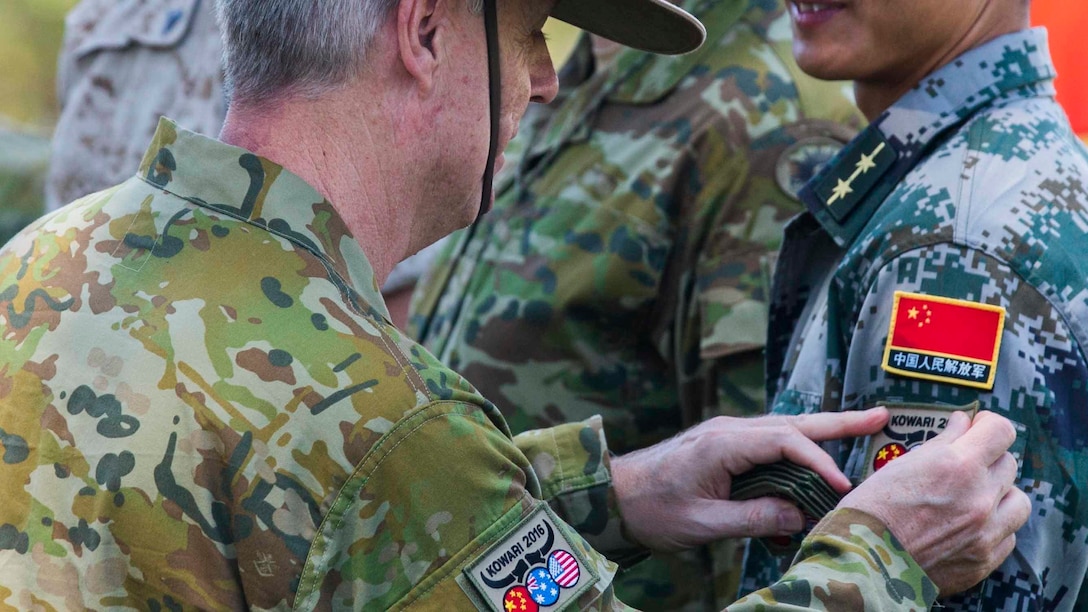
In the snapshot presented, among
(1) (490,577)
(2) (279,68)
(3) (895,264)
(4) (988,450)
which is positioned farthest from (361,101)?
(4) (988,450)

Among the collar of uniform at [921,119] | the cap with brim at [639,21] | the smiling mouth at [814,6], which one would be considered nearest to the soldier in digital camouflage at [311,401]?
the cap with brim at [639,21]

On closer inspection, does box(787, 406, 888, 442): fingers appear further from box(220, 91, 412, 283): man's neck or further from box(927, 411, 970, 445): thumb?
box(220, 91, 412, 283): man's neck

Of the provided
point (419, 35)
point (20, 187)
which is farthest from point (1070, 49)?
point (20, 187)

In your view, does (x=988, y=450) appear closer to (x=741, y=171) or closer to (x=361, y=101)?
(x=361, y=101)

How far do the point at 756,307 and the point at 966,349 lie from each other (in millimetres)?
1056

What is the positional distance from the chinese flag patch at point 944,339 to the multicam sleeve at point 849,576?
8.8 inches

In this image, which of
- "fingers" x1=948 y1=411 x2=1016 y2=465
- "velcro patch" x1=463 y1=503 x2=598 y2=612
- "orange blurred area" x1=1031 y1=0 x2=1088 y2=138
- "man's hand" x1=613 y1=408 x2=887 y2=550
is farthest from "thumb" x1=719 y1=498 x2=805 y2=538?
"orange blurred area" x1=1031 y1=0 x2=1088 y2=138

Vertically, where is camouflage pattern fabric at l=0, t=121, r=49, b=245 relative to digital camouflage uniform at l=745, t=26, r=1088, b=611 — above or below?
below

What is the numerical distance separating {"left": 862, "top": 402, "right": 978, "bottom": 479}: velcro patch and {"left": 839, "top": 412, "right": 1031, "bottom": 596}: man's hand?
0.13 feet

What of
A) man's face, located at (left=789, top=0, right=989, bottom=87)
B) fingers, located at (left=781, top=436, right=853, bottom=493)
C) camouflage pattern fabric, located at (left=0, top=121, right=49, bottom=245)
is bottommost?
camouflage pattern fabric, located at (left=0, top=121, right=49, bottom=245)

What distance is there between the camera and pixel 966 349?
1.67 meters

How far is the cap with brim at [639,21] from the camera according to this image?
74.5 inches

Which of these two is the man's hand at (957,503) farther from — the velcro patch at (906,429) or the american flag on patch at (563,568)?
the american flag on patch at (563,568)

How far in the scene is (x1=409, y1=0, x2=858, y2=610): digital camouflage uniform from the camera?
2793mm
